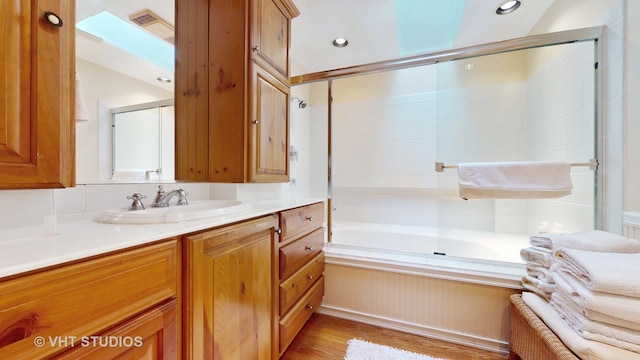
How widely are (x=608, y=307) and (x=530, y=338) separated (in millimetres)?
417

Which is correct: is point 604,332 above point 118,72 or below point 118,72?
below

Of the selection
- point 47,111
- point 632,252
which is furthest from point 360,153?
point 47,111

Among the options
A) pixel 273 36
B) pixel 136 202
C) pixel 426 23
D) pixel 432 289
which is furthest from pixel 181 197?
pixel 426 23

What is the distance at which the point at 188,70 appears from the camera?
1.26 metres

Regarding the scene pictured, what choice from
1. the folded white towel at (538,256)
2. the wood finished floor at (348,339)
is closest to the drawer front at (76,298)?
the wood finished floor at (348,339)

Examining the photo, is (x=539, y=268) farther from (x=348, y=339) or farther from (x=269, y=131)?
(x=269, y=131)

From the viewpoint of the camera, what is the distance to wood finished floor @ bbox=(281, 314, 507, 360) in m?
1.34

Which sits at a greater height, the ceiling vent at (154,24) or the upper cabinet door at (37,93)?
the ceiling vent at (154,24)

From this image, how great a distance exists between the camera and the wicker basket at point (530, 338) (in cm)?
89

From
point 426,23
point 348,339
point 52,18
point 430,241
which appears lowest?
point 348,339

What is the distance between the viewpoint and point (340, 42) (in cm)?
211

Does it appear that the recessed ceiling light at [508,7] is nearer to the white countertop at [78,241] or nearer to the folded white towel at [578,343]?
the folded white towel at [578,343]

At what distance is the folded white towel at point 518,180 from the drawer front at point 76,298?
5.58ft

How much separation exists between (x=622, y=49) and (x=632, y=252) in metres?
1.04
